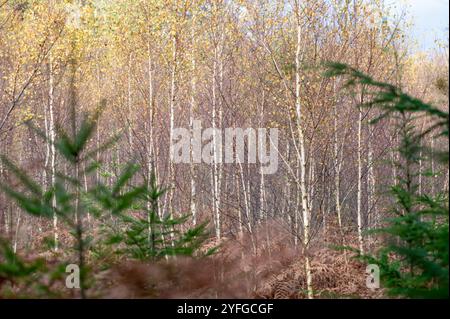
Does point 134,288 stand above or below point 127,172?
below

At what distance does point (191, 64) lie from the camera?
16.5 m

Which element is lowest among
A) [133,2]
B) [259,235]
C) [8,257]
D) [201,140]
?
[259,235]

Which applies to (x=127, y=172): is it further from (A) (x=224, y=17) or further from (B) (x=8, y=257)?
(A) (x=224, y=17)

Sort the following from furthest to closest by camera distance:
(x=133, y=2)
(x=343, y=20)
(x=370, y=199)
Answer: (x=133, y=2) → (x=370, y=199) → (x=343, y=20)

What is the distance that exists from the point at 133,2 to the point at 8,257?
54.9 ft

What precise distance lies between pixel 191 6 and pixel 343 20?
4218 millimetres

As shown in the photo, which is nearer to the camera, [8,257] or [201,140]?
[8,257]

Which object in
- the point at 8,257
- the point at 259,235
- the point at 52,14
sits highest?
the point at 52,14

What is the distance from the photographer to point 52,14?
45.3 ft
